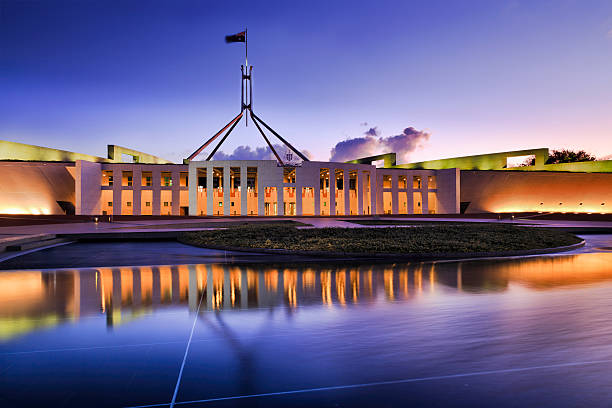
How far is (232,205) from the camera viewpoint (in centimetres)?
4225

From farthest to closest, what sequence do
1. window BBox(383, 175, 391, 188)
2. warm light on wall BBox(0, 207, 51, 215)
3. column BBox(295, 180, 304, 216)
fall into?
window BBox(383, 175, 391, 188) → column BBox(295, 180, 304, 216) → warm light on wall BBox(0, 207, 51, 215)

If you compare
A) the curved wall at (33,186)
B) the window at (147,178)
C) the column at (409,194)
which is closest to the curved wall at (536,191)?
the column at (409,194)

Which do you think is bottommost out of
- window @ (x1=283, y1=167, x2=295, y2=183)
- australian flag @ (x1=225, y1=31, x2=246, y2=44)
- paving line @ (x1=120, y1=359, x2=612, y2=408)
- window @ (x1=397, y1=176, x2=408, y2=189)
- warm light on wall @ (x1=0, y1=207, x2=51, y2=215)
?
paving line @ (x1=120, y1=359, x2=612, y2=408)

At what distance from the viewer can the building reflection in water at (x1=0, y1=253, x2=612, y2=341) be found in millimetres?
5652

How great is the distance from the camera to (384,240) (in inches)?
528

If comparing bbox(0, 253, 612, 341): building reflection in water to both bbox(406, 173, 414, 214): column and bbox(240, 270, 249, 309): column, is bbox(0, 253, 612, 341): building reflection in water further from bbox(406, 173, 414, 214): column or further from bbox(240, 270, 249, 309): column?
bbox(406, 173, 414, 214): column

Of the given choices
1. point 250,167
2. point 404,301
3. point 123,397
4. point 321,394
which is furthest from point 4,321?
point 250,167

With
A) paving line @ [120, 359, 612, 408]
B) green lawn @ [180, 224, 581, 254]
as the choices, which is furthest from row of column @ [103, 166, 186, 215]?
paving line @ [120, 359, 612, 408]

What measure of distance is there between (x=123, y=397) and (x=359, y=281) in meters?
5.23

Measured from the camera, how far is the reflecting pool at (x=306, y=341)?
3.04m

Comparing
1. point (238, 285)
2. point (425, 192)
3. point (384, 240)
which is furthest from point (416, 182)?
point (238, 285)

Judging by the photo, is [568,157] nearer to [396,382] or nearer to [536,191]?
[536,191]

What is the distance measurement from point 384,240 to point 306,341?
9.62 m

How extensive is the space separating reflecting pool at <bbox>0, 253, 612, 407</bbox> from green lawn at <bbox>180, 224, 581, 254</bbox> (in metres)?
3.97
